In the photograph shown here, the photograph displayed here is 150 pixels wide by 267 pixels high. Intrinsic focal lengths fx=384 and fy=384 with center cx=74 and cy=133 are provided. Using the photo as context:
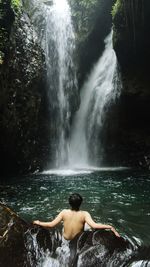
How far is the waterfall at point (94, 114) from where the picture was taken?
21.0 metres

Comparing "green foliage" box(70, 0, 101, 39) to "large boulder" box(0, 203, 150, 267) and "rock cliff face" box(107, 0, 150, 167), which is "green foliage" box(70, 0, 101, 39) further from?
"large boulder" box(0, 203, 150, 267)

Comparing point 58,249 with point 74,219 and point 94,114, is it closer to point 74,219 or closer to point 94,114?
point 74,219

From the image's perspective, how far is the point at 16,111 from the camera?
1647cm

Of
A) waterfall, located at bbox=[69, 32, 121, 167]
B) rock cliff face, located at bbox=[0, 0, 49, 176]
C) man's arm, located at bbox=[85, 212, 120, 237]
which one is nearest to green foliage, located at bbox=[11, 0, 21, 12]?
rock cliff face, located at bbox=[0, 0, 49, 176]

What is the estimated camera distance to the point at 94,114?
70.2 feet

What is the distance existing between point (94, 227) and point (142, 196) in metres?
5.62

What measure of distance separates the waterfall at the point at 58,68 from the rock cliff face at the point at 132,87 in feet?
8.42

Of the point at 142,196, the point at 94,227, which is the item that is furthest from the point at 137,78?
the point at 94,227

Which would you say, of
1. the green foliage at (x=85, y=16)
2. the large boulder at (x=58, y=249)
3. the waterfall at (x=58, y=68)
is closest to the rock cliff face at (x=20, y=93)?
the waterfall at (x=58, y=68)

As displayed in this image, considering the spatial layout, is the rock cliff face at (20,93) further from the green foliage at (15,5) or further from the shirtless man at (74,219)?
the shirtless man at (74,219)

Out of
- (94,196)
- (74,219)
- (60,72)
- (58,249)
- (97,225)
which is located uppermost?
(60,72)

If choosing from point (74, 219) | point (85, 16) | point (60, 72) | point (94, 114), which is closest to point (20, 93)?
point (60, 72)

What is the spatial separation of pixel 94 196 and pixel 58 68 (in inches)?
440

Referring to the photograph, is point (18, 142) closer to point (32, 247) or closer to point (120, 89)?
point (120, 89)
